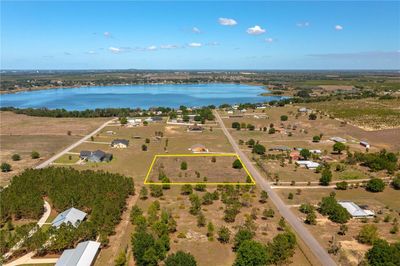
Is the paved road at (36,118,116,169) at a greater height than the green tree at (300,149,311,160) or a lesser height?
lesser

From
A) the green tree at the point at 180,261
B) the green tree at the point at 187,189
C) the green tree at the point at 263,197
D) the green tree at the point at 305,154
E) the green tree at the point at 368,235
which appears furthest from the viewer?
the green tree at the point at 305,154

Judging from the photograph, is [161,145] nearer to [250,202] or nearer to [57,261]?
[250,202]

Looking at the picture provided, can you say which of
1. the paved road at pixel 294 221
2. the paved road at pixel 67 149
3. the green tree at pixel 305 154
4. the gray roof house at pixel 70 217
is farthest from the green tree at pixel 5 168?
the green tree at pixel 305 154

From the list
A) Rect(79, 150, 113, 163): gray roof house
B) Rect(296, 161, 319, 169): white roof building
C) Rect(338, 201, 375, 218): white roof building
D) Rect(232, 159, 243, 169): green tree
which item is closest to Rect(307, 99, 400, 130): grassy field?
Rect(296, 161, 319, 169): white roof building

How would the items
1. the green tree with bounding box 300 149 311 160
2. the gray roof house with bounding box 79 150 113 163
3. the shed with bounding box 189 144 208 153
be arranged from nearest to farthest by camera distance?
the gray roof house with bounding box 79 150 113 163, the green tree with bounding box 300 149 311 160, the shed with bounding box 189 144 208 153

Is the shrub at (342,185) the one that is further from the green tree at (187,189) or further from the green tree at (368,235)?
the green tree at (187,189)

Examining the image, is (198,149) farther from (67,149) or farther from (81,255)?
(81,255)

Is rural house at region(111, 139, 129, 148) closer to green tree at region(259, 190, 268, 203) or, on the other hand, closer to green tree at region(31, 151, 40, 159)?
green tree at region(31, 151, 40, 159)
